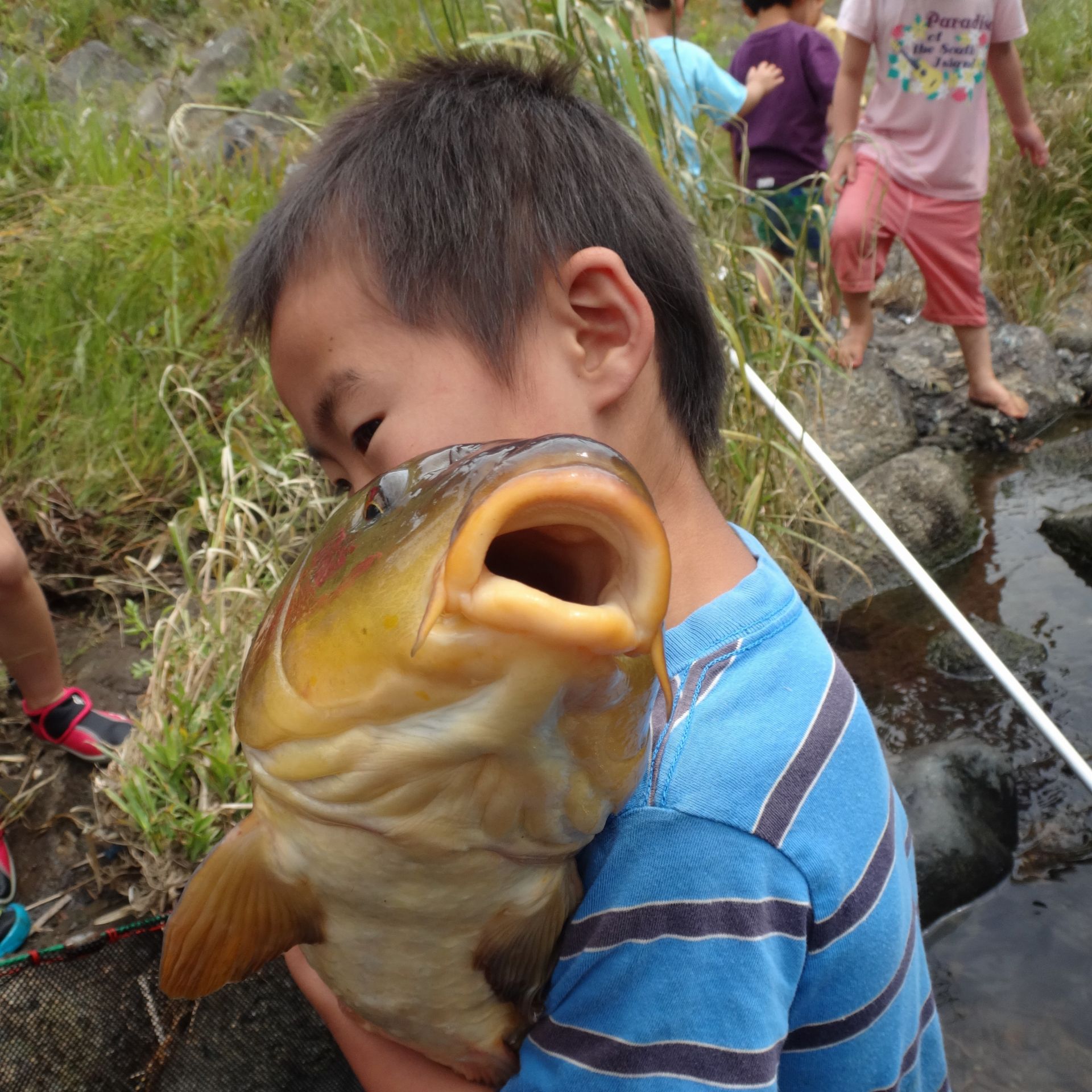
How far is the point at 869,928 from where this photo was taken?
48.1 inches

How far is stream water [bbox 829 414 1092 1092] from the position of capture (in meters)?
2.91

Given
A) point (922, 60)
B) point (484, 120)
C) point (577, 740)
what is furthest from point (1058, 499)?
point (577, 740)

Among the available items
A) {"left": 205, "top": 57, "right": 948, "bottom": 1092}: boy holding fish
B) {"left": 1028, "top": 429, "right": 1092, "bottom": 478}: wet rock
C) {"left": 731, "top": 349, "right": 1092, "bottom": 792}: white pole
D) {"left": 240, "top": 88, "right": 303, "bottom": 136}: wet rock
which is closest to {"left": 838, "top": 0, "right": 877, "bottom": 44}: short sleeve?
{"left": 1028, "top": 429, "right": 1092, "bottom": 478}: wet rock

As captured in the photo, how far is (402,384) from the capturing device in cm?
127

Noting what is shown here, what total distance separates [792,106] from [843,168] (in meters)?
1.50

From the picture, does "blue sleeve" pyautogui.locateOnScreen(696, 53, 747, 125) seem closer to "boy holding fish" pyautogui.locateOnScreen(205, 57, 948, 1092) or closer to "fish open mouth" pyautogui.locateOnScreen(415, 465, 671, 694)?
"boy holding fish" pyautogui.locateOnScreen(205, 57, 948, 1092)

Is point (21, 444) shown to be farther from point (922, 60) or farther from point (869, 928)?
point (922, 60)

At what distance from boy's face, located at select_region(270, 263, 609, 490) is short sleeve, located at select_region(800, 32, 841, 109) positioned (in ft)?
20.0

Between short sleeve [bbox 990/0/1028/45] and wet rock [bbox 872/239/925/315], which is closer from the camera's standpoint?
short sleeve [bbox 990/0/1028/45]

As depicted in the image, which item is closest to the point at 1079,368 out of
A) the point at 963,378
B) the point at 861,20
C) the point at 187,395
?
the point at 963,378

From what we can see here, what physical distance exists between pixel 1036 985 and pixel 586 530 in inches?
121

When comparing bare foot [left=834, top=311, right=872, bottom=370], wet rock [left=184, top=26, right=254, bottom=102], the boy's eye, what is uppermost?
wet rock [left=184, top=26, right=254, bottom=102]

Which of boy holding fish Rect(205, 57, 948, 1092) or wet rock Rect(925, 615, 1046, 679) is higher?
boy holding fish Rect(205, 57, 948, 1092)

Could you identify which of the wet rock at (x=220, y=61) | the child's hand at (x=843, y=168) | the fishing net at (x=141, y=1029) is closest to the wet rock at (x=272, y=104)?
the wet rock at (x=220, y=61)
